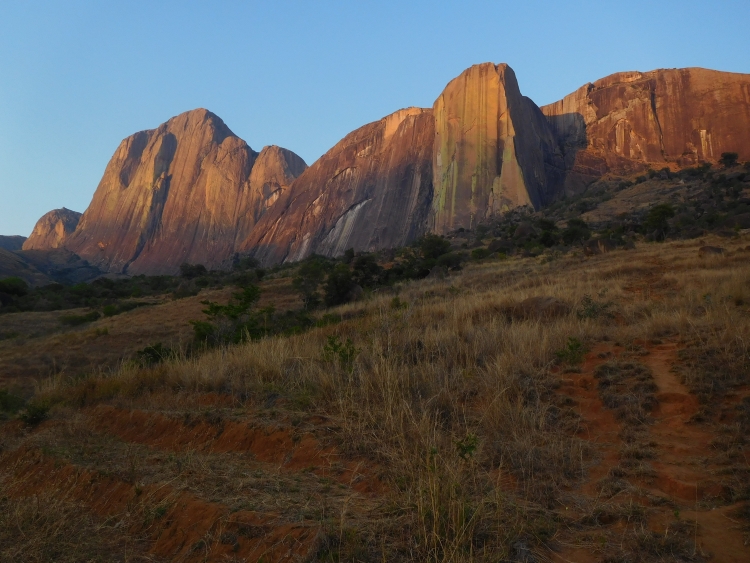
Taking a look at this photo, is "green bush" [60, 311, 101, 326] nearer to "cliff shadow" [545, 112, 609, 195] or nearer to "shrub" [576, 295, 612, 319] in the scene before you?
"shrub" [576, 295, 612, 319]

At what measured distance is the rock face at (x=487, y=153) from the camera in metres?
58.5

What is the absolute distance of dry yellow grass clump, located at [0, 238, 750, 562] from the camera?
268cm

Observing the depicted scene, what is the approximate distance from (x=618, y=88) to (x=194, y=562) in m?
77.7

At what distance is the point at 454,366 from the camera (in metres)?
5.56

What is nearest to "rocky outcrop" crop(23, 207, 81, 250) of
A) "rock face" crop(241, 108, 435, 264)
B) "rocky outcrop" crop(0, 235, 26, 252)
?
"rocky outcrop" crop(0, 235, 26, 252)

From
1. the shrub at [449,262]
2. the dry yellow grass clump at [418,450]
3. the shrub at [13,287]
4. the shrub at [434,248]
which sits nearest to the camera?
the dry yellow grass clump at [418,450]

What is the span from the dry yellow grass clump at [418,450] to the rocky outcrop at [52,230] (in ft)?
401

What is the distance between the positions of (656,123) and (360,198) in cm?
3703

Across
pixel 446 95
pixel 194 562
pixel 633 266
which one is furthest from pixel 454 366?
pixel 446 95

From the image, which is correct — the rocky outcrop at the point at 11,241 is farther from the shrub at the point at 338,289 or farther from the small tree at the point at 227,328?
the small tree at the point at 227,328

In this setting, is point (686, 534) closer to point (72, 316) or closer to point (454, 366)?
point (454, 366)

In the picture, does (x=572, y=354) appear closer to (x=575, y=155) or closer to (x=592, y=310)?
(x=592, y=310)

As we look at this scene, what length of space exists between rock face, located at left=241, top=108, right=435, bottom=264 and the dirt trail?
5883cm

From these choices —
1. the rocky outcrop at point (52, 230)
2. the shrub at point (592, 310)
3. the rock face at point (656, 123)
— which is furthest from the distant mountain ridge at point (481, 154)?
the shrub at point (592, 310)
